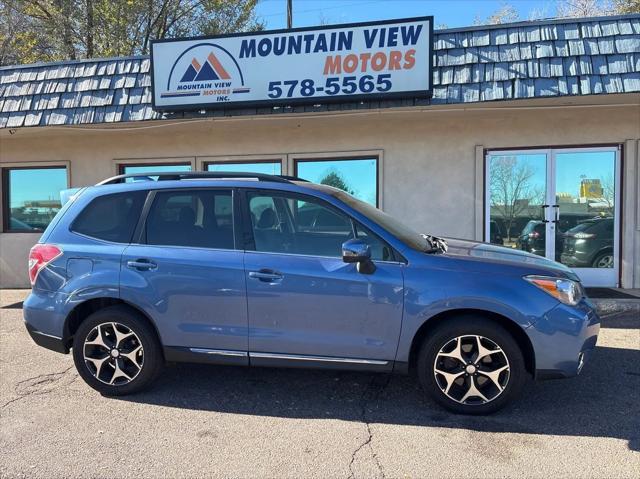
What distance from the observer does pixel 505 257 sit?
12.6 feet

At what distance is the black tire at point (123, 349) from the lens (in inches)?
154

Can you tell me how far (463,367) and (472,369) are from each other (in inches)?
2.5

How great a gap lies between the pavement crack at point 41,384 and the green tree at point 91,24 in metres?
16.7

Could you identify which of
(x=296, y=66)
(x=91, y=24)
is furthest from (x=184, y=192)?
(x=91, y=24)

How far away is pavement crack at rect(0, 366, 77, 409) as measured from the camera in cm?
413

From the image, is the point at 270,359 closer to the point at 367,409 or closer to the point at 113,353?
the point at 367,409

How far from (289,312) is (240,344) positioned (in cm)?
48

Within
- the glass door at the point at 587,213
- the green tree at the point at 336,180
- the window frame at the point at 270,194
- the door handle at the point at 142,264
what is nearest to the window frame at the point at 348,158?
the green tree at the point at 336,180

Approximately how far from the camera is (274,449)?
10.4 ft

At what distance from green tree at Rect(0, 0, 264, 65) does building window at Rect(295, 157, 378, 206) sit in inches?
526

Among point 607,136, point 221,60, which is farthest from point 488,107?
point 221,60

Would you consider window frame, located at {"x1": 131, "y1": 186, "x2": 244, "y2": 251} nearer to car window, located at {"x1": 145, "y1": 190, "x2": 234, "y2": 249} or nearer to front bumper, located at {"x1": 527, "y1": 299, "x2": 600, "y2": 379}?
car window, located at {"x1": 145, "y1": 190, "x2": 234, "y2": 249}

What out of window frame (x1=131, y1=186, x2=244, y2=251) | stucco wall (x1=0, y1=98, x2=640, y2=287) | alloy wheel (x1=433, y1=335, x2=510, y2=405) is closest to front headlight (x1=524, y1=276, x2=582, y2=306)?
alloy wheel (x1=433, y1=335, x2=510, y2=405)

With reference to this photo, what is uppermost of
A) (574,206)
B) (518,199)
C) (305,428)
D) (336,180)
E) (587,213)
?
(336,180)
